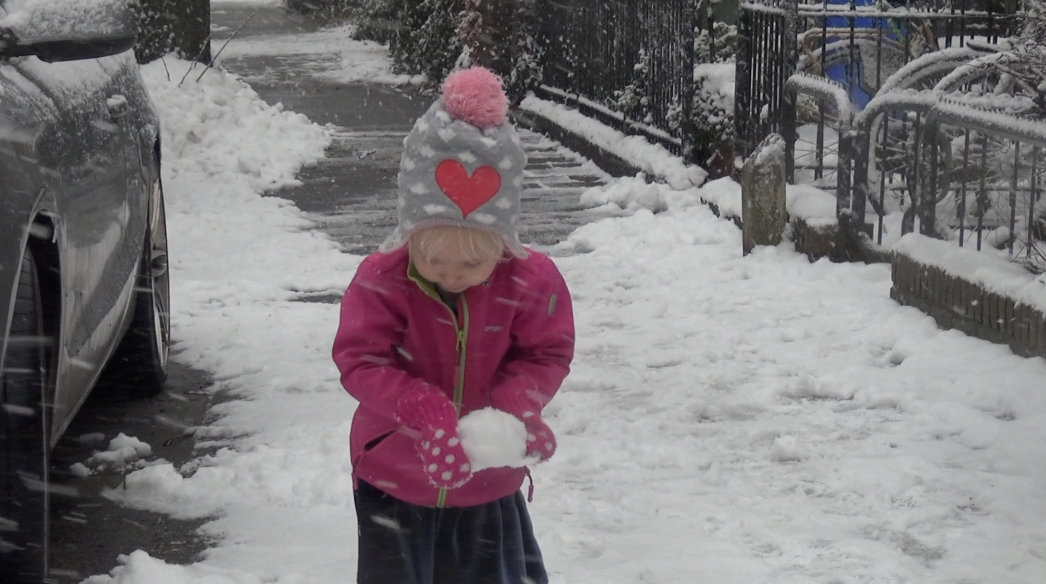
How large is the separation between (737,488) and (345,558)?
1.26 meters

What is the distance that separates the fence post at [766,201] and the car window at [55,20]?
4231mm

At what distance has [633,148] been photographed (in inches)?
412

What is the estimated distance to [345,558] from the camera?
381cm

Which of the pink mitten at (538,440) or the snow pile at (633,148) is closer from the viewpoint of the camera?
the pink mitten at (538,440)

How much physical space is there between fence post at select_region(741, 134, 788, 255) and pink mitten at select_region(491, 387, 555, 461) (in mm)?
5087

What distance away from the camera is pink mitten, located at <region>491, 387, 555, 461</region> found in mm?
2596

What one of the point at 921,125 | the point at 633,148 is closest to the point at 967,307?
the point at 921,125

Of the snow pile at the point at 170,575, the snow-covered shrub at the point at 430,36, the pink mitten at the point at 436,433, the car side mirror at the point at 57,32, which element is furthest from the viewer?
the snow-covered shrub at the point at 430,36

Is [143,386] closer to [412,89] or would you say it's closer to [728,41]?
[728,41]

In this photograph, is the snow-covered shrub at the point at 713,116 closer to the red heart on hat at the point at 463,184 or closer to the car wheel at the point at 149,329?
the car wheel at the point at 149,329

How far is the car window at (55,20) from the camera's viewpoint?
3.51 meters

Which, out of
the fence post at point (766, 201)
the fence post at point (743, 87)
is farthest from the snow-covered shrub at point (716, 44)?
the fence post at point (766, 201)

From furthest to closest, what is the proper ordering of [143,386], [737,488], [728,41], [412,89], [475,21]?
[412,89], [475,21], [728,41], [143,386], [737,488]

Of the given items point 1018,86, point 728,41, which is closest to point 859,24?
point 728,41
